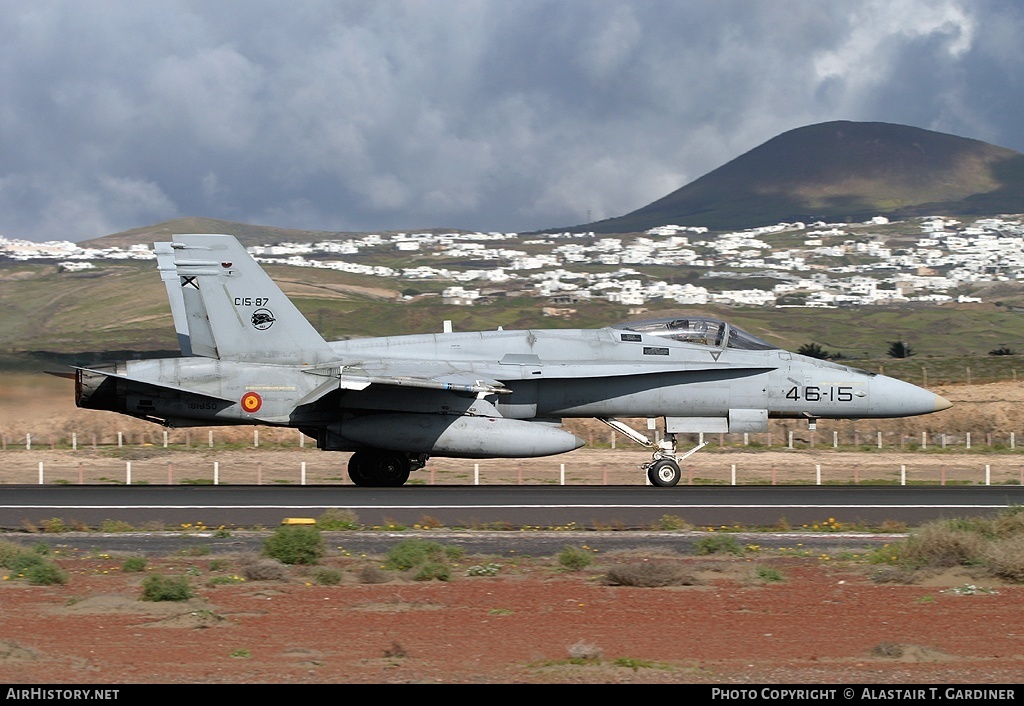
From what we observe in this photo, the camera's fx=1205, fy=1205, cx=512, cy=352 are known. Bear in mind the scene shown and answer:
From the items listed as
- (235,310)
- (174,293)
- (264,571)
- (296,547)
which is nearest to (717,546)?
(296,547)

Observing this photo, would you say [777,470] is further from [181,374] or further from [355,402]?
[181,374]

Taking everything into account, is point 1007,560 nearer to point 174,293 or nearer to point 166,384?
point 166,384

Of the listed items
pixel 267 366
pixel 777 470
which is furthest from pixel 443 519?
pixel 777 470

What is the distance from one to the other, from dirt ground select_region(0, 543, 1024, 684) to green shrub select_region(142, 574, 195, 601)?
0.20 metres

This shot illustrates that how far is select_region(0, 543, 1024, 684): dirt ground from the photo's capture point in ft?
29.4

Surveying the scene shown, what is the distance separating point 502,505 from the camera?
2066 cm

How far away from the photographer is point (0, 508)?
20.1 meters

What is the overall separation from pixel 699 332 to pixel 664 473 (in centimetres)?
309

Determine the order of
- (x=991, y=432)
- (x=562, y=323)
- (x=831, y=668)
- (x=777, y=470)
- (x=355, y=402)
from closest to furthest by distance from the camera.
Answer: (x=831, y=668), (x=355, y=402), (x=777, y=470), (x=991, y=432), (x=562, y=323)

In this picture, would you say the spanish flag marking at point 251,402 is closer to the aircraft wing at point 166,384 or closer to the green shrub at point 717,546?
the aircraft wing at point 166,384

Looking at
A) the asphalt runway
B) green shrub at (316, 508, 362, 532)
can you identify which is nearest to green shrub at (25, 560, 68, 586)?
the asphalt runway

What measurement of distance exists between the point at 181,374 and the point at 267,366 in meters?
1.66

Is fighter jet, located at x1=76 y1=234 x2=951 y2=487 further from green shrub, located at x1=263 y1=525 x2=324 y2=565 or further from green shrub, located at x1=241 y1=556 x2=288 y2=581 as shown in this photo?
green shrub, located at x1=241 y1=556 x2=288 y2=581

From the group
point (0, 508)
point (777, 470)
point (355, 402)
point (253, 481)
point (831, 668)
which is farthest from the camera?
point (777, 470)
